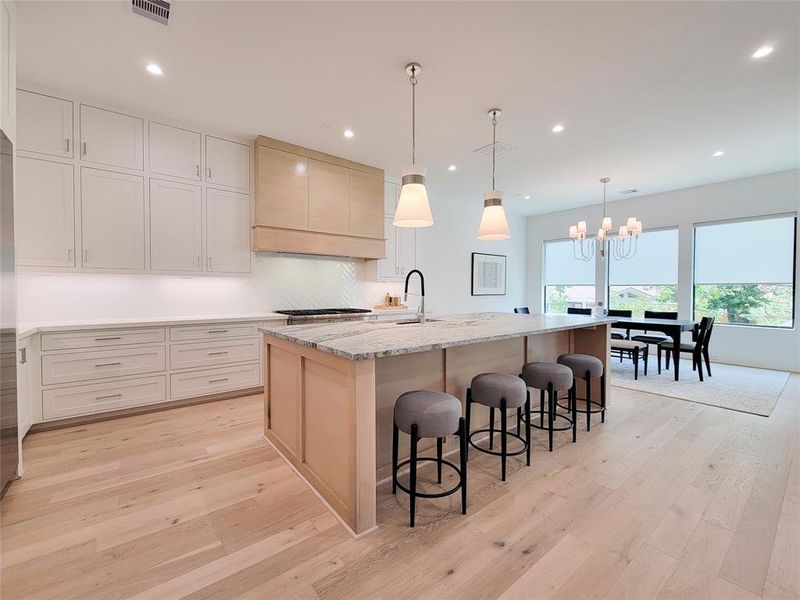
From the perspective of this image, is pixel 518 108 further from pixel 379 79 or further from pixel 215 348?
pixel 215 348

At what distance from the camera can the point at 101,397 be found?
10.1ft

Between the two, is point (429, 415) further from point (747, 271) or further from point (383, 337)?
point (747, 271)

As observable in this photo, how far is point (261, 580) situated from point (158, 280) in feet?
10.9

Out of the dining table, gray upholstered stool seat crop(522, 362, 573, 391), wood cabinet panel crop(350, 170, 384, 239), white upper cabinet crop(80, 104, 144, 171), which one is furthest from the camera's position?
wood cabinet panel crop(350, 170, 384, 239)

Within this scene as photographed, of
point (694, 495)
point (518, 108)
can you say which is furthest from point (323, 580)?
point (518, 108)

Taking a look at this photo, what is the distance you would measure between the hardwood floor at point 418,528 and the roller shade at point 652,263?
13.7ft

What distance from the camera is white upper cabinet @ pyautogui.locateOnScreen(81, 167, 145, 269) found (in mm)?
3166

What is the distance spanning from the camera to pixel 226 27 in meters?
2.30

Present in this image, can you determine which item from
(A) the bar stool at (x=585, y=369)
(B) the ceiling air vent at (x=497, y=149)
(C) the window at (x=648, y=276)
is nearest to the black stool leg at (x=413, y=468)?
(A) the bar stool at (x=585, y=369)

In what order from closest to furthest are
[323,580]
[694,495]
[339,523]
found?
[323,580]
[339,523]
[694,495]

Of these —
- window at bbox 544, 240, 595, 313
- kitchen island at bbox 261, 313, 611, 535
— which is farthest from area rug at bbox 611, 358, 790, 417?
window at bbox 544, 240, 595, 313

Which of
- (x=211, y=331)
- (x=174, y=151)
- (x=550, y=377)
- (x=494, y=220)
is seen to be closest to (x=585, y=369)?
(x=550, y=377)

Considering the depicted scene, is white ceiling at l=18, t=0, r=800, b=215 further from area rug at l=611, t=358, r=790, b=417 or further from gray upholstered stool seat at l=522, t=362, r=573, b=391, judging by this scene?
area rug at l=611, t=358, r=790, b=417

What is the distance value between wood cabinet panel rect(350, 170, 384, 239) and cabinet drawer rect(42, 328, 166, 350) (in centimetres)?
250
